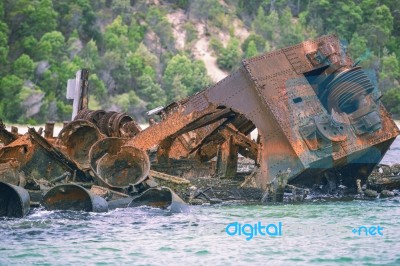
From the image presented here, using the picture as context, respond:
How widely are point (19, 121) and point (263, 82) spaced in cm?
4114

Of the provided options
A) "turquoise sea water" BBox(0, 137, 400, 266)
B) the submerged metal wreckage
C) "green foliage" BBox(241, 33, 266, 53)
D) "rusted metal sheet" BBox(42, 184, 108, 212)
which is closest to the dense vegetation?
"green foliage" BBox(241, 33, 266, 53)

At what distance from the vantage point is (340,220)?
50.7 feet

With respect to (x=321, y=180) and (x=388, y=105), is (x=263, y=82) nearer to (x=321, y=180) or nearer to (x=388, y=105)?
(x=321, y=180)

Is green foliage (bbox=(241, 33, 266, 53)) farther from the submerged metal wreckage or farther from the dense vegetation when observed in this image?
the submerged metal wreckage

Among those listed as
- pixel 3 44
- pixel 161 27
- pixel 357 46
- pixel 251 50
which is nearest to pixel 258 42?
pixel 251 50

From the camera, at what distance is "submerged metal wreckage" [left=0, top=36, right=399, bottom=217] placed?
1656 cm

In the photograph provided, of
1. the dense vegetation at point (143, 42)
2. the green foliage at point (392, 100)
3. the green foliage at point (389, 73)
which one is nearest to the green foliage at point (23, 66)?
the dense vegetation at point (143, 42)

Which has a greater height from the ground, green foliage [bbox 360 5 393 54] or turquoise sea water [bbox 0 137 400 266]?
green foliage [bbox 360 5 393 54]

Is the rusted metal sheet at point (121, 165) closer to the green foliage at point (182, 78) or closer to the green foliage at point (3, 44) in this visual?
the green foliage at point (3, 44)

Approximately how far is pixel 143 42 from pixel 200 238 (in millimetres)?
68148

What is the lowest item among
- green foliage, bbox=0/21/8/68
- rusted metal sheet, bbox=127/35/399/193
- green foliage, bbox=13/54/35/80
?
rusted metal sheet, bbox=127/35/399/193

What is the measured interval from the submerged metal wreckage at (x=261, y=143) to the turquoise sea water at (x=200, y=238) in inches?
23.9

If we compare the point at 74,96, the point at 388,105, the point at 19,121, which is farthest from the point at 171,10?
the point at 74,96

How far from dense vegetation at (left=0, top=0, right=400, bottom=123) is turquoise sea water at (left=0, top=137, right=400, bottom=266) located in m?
42.1
